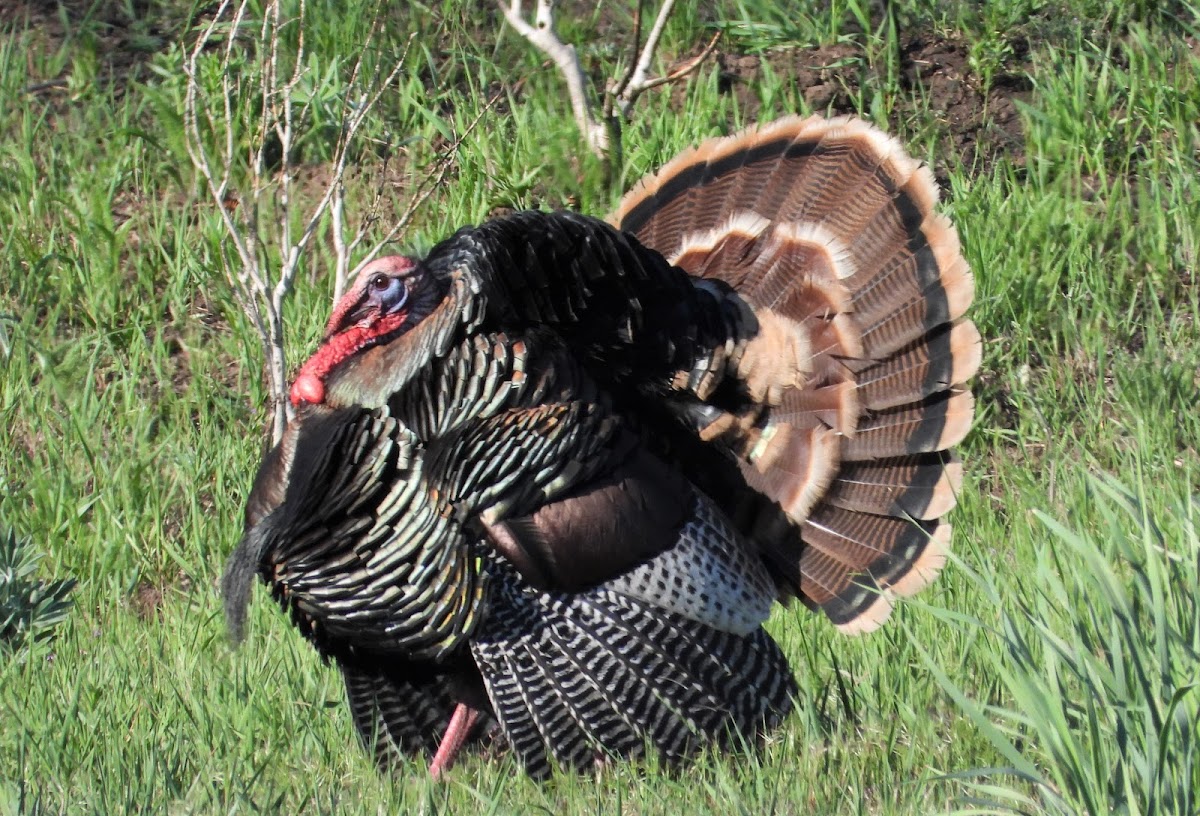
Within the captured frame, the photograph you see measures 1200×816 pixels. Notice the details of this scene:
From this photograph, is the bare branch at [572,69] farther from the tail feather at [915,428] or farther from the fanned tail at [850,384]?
the tail feather at [915,428]

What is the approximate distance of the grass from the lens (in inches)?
134

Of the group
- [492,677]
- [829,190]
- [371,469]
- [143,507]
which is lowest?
[143,507]

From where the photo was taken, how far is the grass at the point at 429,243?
3416mm

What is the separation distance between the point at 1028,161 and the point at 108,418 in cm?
363

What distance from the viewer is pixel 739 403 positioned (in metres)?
4.12

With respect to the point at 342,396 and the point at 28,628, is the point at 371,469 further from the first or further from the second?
the point at 28,628

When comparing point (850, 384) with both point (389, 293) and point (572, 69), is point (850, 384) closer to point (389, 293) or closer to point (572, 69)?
point (389, 293)

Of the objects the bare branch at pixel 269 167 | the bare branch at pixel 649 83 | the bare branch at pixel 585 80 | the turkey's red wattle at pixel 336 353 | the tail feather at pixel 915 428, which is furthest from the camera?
the bare branch at pixel 585 80

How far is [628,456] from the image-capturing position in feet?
12.6

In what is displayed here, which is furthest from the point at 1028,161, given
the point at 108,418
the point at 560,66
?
the point at 108,418

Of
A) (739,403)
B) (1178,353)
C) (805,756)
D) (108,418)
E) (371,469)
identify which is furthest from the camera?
(108,418)

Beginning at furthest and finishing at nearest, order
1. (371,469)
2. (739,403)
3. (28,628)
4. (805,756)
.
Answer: (28,628) < (739,403) < (371,469) < (805,756)

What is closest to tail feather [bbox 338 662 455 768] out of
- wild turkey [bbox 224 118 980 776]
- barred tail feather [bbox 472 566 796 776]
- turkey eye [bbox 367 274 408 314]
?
wild turkey [bbox 224 118 980 776]

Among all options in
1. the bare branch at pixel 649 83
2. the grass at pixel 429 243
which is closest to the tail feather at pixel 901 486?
the grass at pixel 429 243
